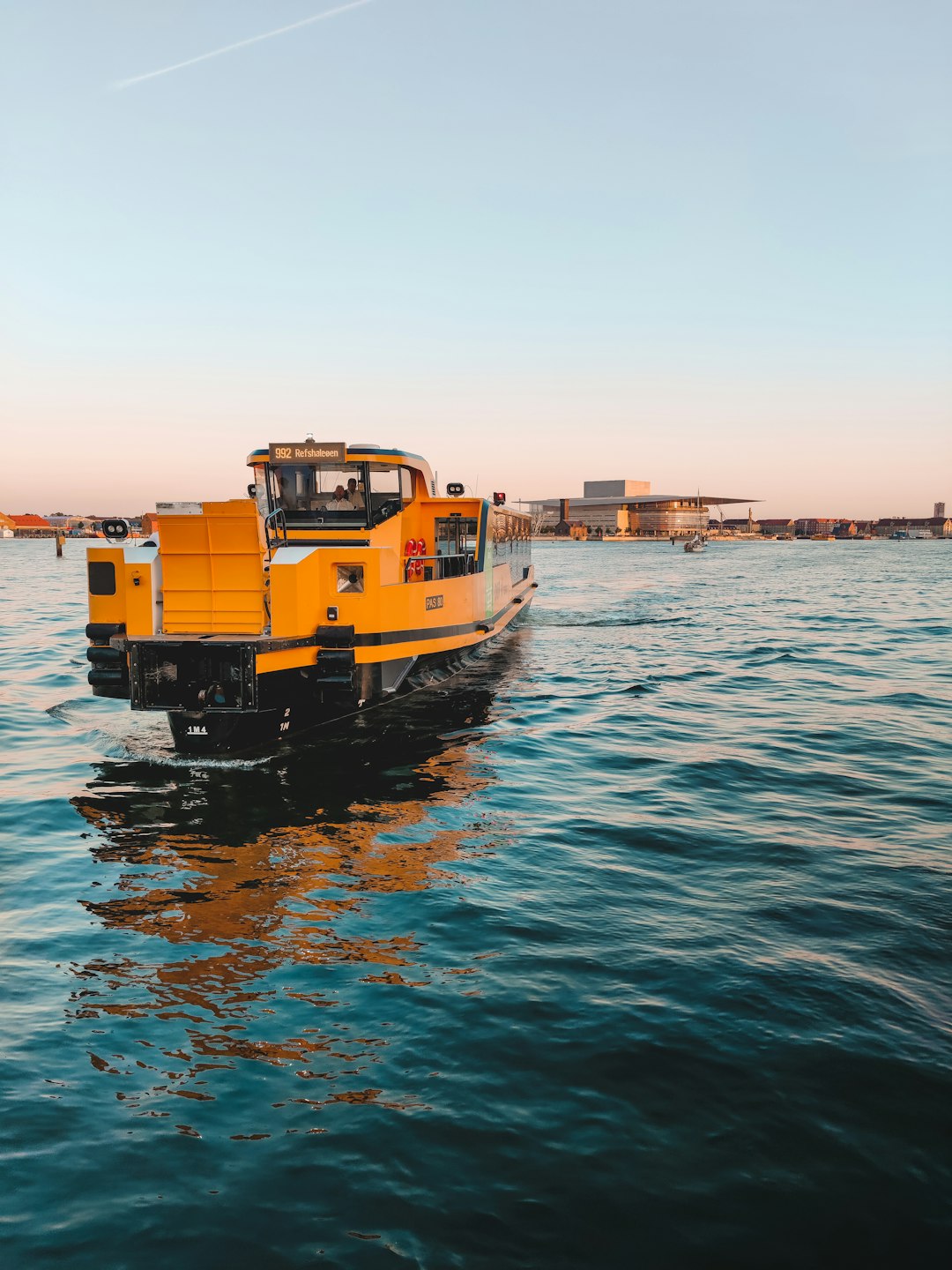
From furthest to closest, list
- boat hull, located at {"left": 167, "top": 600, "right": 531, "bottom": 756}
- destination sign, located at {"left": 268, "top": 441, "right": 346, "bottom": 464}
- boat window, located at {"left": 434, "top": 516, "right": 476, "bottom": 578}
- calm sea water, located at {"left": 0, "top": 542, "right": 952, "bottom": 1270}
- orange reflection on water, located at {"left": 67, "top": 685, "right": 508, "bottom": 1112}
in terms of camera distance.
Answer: boat window, located at {"left": 434, "top": 516, "right": 476, "bottom": 578}, destination sign, located at {"left": 268, "top": 441, "right": 346, "bottom": 464}, boat hull, located at {"left": 167, "top": 600, "right": 531, "bottom": 756}, orange reflection on water, located at {"left": 67, "top": 685, "right": 508, "bottom": 1112}, calm sea water, located at {"left": 0, "top": 542, "right": 952, "bottom": 1270}

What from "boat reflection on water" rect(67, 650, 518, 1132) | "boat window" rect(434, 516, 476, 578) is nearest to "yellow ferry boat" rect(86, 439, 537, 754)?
"boat reflection on water" rect(67, 650, 518, 1132)

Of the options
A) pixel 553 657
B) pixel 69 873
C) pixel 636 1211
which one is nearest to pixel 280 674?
pixel 69 873

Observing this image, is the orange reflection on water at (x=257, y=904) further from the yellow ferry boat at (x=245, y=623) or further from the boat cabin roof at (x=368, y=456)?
the boat cabin roof at (x=368, y=456)

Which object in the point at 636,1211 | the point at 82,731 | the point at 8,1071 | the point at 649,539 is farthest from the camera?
the point at 649,539

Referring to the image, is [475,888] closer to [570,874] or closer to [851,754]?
[570,874]

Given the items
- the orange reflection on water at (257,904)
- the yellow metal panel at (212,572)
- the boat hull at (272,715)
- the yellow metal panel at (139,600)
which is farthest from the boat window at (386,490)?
the orange reflection on water at (257,904)

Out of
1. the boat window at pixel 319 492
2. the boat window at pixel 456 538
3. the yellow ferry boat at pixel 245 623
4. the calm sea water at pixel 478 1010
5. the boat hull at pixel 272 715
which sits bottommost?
A: the calm sea water at pixel 478 1010

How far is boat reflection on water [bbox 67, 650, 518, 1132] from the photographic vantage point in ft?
13.4

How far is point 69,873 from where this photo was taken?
6.35 metres

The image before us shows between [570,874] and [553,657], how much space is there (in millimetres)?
12554

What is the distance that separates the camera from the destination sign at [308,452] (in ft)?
37.3

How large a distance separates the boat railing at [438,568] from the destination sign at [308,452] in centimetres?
176

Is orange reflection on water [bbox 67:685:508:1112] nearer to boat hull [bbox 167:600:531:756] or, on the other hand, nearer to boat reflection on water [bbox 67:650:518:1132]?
boat reflection on water [bbox 67:650:518:1132]

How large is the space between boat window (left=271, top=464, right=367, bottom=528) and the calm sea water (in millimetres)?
4166
